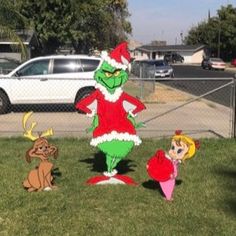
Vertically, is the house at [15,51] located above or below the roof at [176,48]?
above

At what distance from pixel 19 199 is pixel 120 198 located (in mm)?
1199

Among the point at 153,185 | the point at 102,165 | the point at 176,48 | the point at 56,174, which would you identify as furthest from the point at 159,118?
the point at 176,48

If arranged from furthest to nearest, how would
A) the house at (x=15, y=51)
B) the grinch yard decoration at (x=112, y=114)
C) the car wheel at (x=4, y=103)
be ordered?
the house at (x=15, y=51), the car wheel at (x=4, y=103), the grinch yard decoration at (x=112, y=114)

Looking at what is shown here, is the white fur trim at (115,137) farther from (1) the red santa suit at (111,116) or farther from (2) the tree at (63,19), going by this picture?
(2) the tree at (63,19)

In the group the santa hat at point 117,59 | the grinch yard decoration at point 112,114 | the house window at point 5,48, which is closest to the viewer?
the santa hat at point 117,59

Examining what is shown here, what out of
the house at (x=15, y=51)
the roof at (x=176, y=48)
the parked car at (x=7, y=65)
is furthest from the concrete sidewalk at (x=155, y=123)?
the roof at (x=176, y=48)

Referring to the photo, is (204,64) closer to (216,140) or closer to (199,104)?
(199,104)

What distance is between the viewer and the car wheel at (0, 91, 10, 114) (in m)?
16.0

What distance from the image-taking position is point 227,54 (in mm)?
93625

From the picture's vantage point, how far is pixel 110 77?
729 centimetres

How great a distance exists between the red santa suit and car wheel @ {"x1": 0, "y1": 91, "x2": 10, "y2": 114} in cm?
890

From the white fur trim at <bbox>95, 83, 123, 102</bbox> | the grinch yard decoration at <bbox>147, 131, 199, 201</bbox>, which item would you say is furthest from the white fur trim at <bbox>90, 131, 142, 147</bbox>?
the grinch yard decoration at <bbox>147, 131, 199, 201</bbox>

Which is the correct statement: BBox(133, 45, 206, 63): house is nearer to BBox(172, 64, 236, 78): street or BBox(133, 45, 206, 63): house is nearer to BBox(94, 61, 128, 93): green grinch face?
BBox(172, 64, 236, 78): street

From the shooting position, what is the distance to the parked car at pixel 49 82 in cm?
1598
